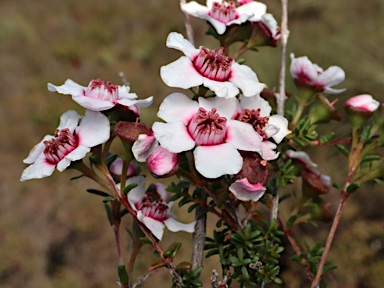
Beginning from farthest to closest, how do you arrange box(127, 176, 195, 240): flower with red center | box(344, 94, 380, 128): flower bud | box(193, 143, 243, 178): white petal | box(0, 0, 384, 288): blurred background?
1. box(0, 0, 384, 288): blurred background
2. box(344, 94, 380, 128): flower bud
3. box(127, 176, 195, 240): flower with red center
4. box(193, 143, 243, 178): white petal

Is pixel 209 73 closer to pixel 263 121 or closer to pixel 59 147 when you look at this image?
pixel 263 121

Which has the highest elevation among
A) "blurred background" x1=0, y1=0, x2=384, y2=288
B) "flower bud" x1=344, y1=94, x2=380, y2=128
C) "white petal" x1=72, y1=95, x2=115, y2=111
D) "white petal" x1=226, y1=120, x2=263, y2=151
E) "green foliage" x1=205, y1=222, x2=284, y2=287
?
"white petal" x1=72, y1=95, x2=115, y2=111

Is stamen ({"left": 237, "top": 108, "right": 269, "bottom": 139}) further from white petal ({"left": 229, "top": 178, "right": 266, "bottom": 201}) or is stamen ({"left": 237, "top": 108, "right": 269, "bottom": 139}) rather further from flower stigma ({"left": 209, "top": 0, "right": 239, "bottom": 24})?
flower stigma ({"left": 209, "top": 0, "right": 239, "bottom": 24})

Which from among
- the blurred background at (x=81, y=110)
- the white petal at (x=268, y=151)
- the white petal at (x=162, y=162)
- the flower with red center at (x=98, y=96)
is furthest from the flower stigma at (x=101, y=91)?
the blurred background at (x=81, y=110)

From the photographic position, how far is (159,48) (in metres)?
5.81

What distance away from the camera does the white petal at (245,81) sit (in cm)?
63

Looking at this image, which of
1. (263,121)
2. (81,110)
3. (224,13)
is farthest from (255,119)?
(81,110)

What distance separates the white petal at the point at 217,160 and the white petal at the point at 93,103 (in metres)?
0.13

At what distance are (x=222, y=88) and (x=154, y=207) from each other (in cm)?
21

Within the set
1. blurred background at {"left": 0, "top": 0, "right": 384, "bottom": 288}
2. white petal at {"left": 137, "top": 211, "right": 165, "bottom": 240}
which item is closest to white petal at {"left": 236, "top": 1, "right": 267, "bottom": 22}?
white petal at {"left": 137, "top": 211, "right": 165, "bottom": 240}

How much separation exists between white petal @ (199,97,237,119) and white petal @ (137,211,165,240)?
0.17m

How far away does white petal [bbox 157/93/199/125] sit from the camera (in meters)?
0.62

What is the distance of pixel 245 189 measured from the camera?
605 mm

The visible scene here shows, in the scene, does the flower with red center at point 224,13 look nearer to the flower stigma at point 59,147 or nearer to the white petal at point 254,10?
the white petal at point 254,10
